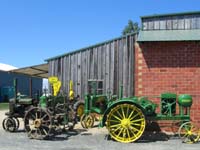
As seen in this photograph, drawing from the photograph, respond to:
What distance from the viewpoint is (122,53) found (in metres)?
16.5

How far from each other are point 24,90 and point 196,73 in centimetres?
3818

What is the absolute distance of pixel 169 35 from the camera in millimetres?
13664

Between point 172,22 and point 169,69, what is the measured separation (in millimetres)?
1644

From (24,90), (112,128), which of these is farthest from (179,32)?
(24,90)

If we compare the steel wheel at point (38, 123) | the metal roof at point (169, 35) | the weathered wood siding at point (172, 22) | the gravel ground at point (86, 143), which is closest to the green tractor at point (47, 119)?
the steel wheel at point (38, 123)

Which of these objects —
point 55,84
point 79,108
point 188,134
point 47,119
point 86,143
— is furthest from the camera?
point 79,108

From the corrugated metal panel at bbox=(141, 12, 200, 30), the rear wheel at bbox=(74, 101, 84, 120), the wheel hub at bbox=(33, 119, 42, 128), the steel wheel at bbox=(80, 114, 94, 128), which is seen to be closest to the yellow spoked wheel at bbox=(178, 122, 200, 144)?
the corrugated metal panel at bbox=(141, 12, 200, 30)

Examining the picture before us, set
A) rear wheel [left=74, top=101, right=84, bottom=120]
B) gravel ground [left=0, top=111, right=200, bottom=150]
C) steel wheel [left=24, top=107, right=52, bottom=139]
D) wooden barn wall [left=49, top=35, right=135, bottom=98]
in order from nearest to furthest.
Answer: gravel ground [left=0, top=111, right=200, bottom=150] → steel wheel [left=24, top=107, right=52, bottom=139] → wooden barn wall [left=49, top=35, right=135, bottom=98] → rear wheel [left=74, top=101, right=84, bottom=120]

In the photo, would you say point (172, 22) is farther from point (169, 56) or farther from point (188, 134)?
point (188, 134)

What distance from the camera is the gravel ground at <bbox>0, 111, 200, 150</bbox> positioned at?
1080cm

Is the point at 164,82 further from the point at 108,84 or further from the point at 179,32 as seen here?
the point at 108,84

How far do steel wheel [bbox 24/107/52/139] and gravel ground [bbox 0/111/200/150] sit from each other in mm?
267

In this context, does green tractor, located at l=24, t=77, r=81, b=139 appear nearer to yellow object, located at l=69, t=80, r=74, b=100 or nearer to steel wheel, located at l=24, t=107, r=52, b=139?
steel wheel, located at l=24, t=107, r=52, b=139

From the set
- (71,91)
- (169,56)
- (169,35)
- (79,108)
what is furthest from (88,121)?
(169,35)
